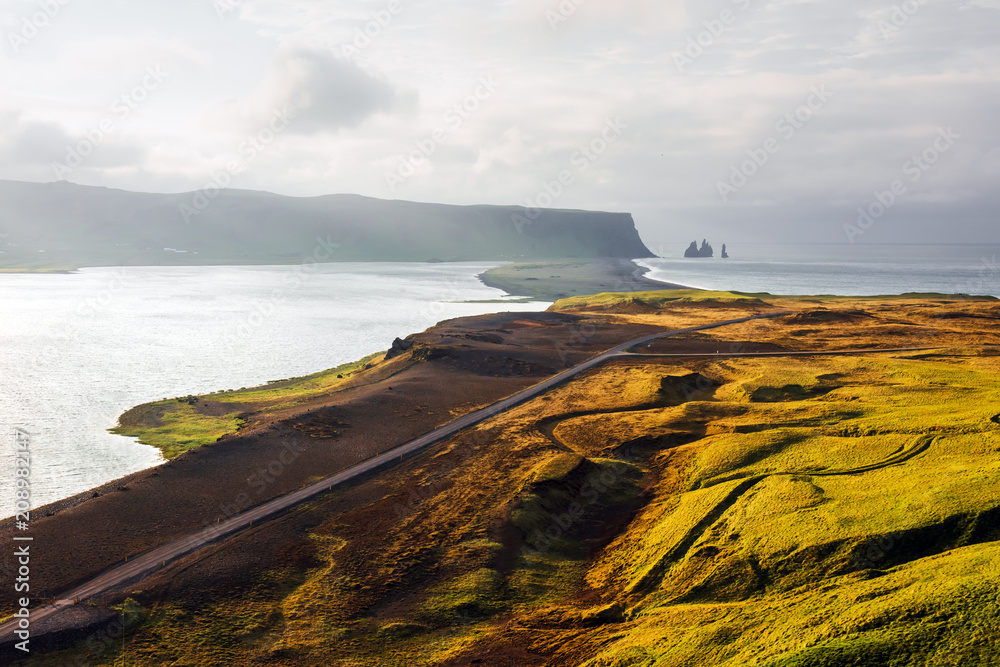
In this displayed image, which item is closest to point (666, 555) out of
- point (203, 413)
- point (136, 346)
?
point (203, 413)

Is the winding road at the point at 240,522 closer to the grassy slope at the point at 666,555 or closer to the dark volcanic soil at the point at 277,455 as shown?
the dark volcanic soil at the point at 277,455

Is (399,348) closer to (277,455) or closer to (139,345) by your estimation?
(277,455)

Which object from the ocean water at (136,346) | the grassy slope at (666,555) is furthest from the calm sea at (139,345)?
the grassy slope at (666,555)

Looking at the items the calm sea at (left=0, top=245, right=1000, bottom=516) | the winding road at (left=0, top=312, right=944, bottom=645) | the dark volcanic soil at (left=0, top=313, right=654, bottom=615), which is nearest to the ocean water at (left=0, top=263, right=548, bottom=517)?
the calm sea at (left=0, top=245, right=1000, bottom=516)

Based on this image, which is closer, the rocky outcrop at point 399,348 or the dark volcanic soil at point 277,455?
the dark volcanic soil at point 277,455

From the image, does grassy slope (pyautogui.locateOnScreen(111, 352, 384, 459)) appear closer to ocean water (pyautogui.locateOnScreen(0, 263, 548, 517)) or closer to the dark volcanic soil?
ocean water (pyautogui.locateOnScreen(0, 263, 548, 517))

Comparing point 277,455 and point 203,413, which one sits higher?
point 203,413
